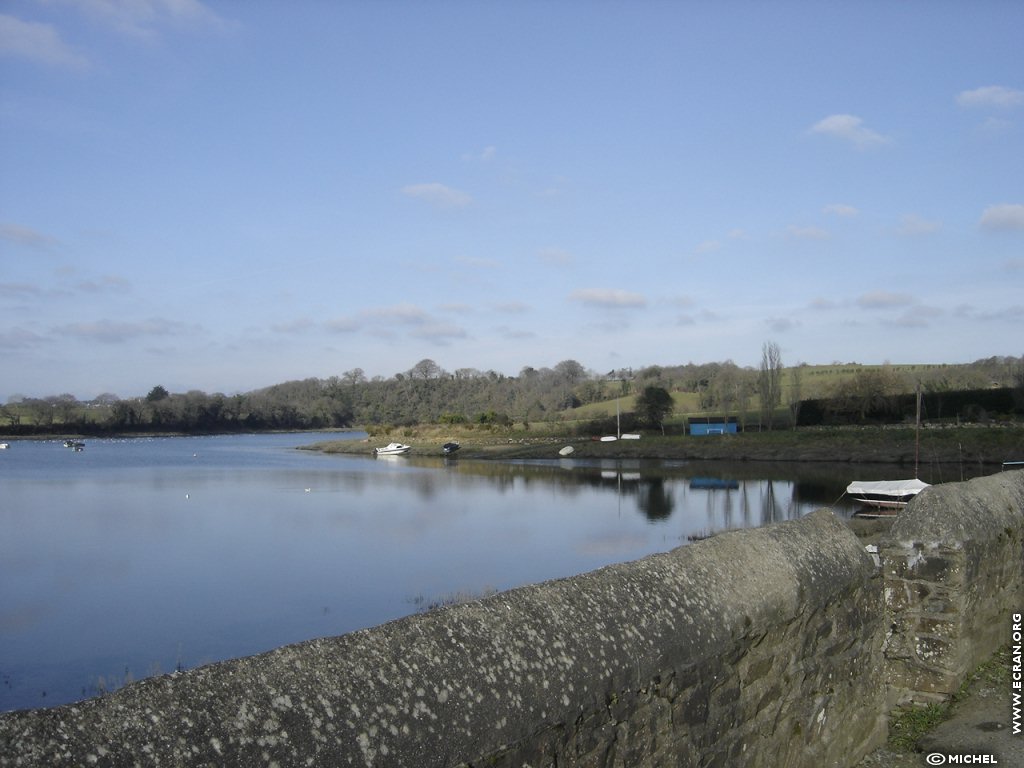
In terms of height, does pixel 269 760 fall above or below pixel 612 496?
above

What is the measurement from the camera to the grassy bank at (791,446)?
46.2 meters

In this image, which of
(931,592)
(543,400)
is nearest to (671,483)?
(931,592)

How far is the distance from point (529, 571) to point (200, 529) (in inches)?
564

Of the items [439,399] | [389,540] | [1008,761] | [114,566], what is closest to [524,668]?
[1008,761]

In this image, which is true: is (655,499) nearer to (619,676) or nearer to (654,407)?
(619,676)

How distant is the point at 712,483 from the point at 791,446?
15539mm

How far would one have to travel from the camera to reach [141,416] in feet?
463

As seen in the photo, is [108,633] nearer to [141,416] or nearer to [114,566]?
[114,566]

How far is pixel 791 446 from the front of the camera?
57.6m

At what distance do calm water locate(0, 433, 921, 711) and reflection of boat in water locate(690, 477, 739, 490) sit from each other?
0.51ft

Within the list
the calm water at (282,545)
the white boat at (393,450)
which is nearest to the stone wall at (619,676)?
the calm water at (282,545)

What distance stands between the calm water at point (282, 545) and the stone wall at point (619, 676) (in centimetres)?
1082

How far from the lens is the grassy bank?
46188mm

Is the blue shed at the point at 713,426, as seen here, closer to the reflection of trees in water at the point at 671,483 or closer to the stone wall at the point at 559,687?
the reflection of trees in water at the point at 671,483
